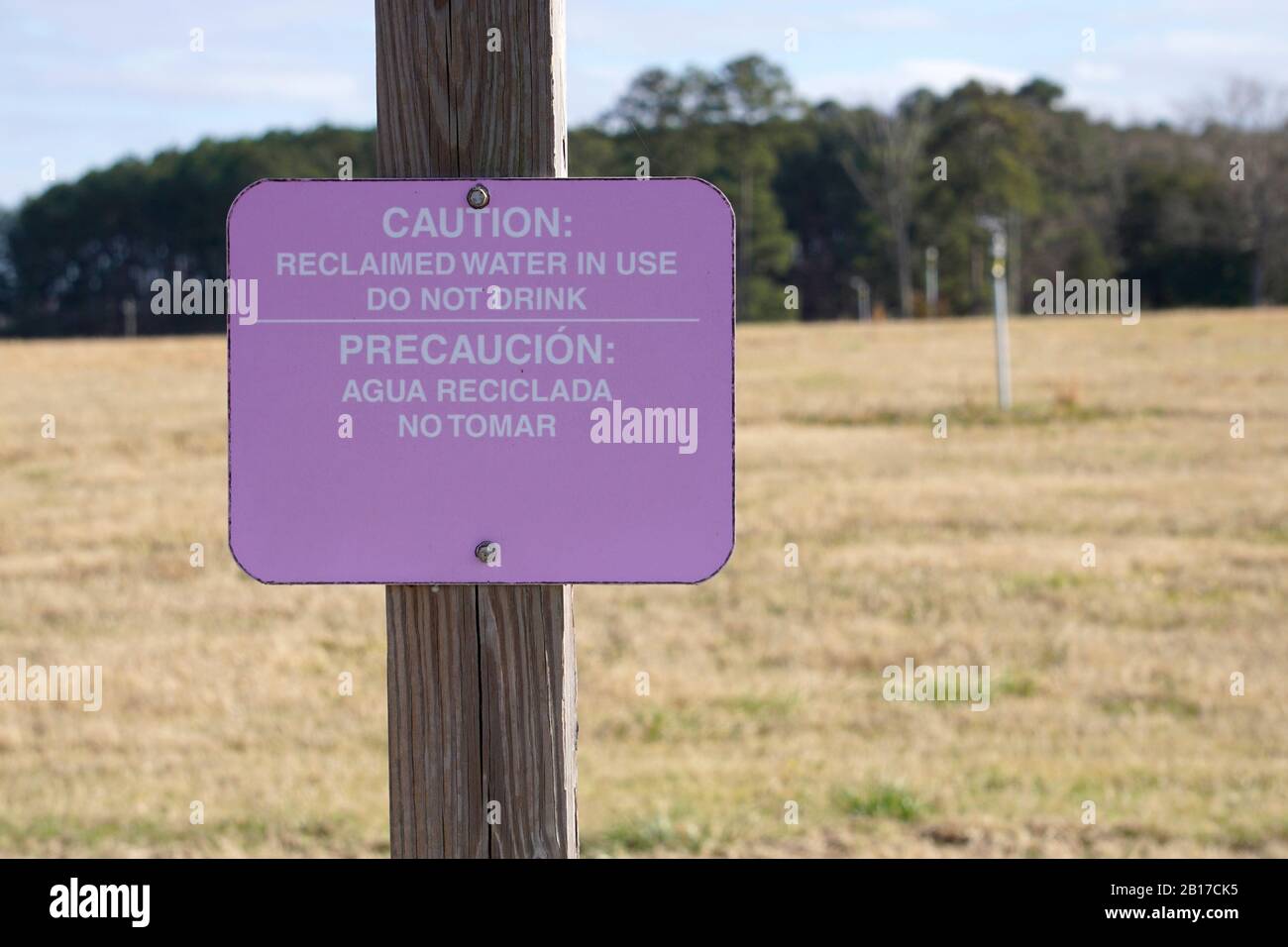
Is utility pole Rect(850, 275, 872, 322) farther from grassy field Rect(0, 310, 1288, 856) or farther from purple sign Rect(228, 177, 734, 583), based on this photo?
purple sign Rect(228, 177, 734, 583)

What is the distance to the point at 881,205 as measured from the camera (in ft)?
200

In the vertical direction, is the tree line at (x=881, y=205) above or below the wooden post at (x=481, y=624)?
above

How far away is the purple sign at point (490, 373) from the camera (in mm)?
1762

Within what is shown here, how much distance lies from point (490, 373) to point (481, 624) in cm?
33

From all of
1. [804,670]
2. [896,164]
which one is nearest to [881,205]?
[896,164]

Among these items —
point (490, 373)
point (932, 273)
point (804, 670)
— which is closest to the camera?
point (490, 373)

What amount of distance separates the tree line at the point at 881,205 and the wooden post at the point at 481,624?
47604mm

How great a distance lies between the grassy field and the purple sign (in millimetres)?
2965

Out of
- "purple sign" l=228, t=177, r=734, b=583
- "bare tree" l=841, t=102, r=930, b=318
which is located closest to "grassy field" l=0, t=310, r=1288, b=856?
"purple sign" l=228, t=177, r=734, b=583

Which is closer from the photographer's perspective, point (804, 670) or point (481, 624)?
point (481, 624)

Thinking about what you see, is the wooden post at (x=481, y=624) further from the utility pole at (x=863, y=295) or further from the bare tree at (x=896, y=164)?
the utility pole at (x=863, y=295)

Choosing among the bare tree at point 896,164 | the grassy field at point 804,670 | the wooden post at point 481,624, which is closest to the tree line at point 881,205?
the bare tree at point 896,164

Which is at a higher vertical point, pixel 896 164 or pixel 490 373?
pixel 896 164

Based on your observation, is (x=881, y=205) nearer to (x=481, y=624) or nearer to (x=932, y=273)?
(x=932, y=273)
